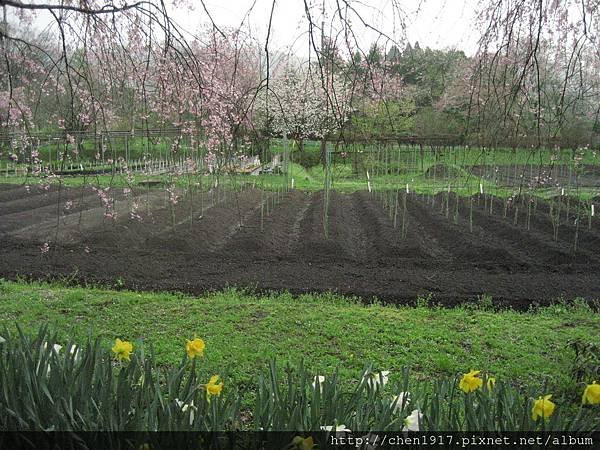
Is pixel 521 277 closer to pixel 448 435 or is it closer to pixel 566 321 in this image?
pixel 566 321

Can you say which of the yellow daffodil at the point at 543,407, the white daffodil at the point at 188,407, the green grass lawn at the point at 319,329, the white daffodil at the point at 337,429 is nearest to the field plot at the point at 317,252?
the green grass lawn at the point at 319,329

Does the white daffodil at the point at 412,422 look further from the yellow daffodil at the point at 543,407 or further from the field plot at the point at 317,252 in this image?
the field plot at the point at 317,252

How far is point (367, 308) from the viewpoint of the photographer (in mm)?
5324

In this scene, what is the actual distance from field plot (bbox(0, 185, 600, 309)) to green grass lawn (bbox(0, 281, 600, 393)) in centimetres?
51

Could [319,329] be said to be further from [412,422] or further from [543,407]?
[543,407]

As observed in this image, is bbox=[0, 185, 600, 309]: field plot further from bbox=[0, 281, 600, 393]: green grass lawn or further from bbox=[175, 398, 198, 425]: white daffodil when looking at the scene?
bbox=[175, 398, 198, 425]: white daffodil

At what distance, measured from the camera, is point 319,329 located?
4.61m

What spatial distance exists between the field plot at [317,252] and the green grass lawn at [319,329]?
20.2 inches

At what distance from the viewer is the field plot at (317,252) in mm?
6160

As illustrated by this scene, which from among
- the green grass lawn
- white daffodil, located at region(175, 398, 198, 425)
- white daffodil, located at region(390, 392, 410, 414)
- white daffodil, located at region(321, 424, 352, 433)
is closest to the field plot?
the green grass lawn

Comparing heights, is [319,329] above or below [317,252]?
below

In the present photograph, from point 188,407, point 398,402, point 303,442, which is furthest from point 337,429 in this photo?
point 188,407

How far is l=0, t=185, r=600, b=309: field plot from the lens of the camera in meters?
6.16

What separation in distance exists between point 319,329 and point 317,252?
3128 mm
